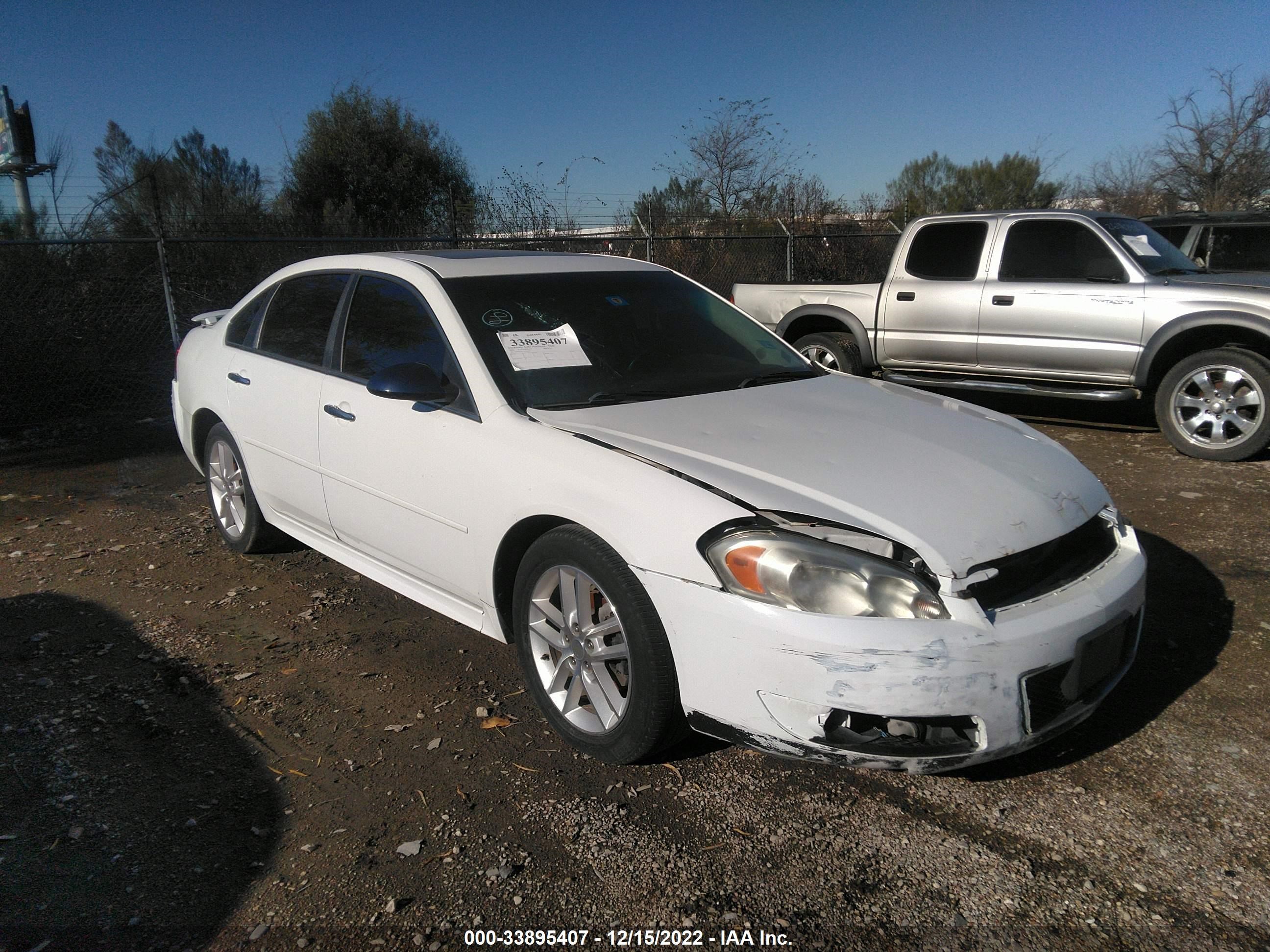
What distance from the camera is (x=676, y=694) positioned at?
8.63ft

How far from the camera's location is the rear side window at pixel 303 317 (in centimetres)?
414

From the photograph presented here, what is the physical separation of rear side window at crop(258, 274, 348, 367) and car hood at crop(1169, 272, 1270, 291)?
240 inches

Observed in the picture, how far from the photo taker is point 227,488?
4.99 m

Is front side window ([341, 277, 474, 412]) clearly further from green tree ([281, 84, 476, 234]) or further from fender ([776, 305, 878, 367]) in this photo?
green tree ([281, 84, 476, 234])

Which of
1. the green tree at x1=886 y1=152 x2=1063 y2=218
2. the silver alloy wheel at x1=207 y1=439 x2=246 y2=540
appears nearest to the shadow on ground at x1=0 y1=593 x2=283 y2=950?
the silver alloy wheel at x1=207 y1=439 x2=246 y2=540

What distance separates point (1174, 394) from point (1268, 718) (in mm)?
4369

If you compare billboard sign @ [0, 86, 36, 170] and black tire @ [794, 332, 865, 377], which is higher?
billboard sign @ [0, 86, 36, 170]

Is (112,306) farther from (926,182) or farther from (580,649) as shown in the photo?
(926,182)

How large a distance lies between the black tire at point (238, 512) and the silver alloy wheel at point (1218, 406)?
6402 mm

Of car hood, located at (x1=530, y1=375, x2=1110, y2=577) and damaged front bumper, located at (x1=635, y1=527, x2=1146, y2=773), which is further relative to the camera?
car hood, located at (x1=530, y1=375, x2=1110, y2=577)

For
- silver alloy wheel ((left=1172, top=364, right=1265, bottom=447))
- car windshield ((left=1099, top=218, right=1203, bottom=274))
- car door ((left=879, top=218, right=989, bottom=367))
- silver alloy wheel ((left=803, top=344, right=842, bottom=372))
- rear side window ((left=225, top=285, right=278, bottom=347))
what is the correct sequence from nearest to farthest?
rear side window ((left=225, top=285, right=278, bottom=347)), silver alloy wheel ((left=1172, top=364, right=1265, bottom=447)), car windshield ((left=1099, top=218, right=1203, bottom=274)), car door ((left=879, top=218, right=989, bottom=367)), silver alloy wheel ((left=803, top=344, right=842, bottom=372))

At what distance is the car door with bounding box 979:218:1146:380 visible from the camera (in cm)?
700

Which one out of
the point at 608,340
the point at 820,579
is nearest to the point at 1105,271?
the point at 608,340

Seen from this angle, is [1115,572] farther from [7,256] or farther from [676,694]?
[7,256]
